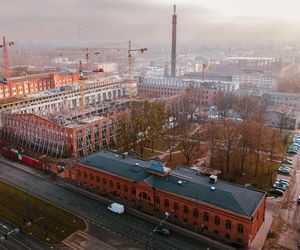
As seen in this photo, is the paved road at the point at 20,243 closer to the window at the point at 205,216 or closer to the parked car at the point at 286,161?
the window at the point at 205,216

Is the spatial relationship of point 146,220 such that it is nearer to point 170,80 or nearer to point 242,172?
point 242,172

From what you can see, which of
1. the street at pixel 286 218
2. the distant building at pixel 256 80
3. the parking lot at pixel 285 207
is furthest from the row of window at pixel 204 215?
the distant building at pixel 256 80

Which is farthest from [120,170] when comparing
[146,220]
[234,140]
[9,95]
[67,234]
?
[9,95]

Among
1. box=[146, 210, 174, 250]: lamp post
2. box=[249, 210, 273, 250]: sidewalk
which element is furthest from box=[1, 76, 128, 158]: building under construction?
box=[249, 210, 273, 250]: sidewalk

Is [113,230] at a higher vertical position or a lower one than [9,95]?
lower

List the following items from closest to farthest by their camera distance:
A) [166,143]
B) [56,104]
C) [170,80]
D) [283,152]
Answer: [283,152]
[166,143]
[56,104]
[170,80]

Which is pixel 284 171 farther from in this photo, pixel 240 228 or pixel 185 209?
pixel 185 209
